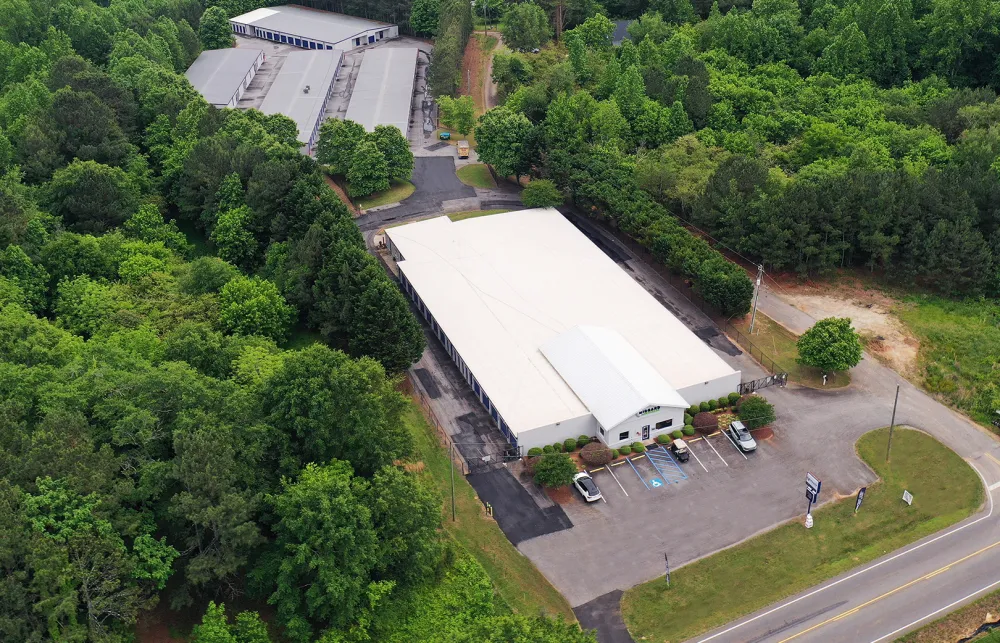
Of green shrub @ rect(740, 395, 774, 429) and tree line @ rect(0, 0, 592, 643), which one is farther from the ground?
tree line @ rect(0, 0, 592, 643)

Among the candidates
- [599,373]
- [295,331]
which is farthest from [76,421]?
[599,373]

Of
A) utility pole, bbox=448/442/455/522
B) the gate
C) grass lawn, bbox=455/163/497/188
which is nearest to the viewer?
utility pole, bbox=448/442/455/522

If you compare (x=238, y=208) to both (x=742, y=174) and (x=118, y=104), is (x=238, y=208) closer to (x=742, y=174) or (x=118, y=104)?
(x=118, y=104)

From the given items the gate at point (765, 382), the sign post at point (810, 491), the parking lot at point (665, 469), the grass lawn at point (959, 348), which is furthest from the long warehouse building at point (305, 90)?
the sign post at point (810, 491)

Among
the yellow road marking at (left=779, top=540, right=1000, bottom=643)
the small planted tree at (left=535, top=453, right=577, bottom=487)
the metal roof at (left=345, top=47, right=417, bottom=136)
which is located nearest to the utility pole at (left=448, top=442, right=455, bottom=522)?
the small planted tree at (left=535, top=453, right=577, bottom=487)

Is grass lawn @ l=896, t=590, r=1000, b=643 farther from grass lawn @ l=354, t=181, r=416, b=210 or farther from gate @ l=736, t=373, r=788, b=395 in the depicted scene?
grass lawn @ l=354, t=181, r=416, b=210

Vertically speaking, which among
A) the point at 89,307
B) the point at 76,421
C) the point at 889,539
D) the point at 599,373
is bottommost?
the point at 889,539
